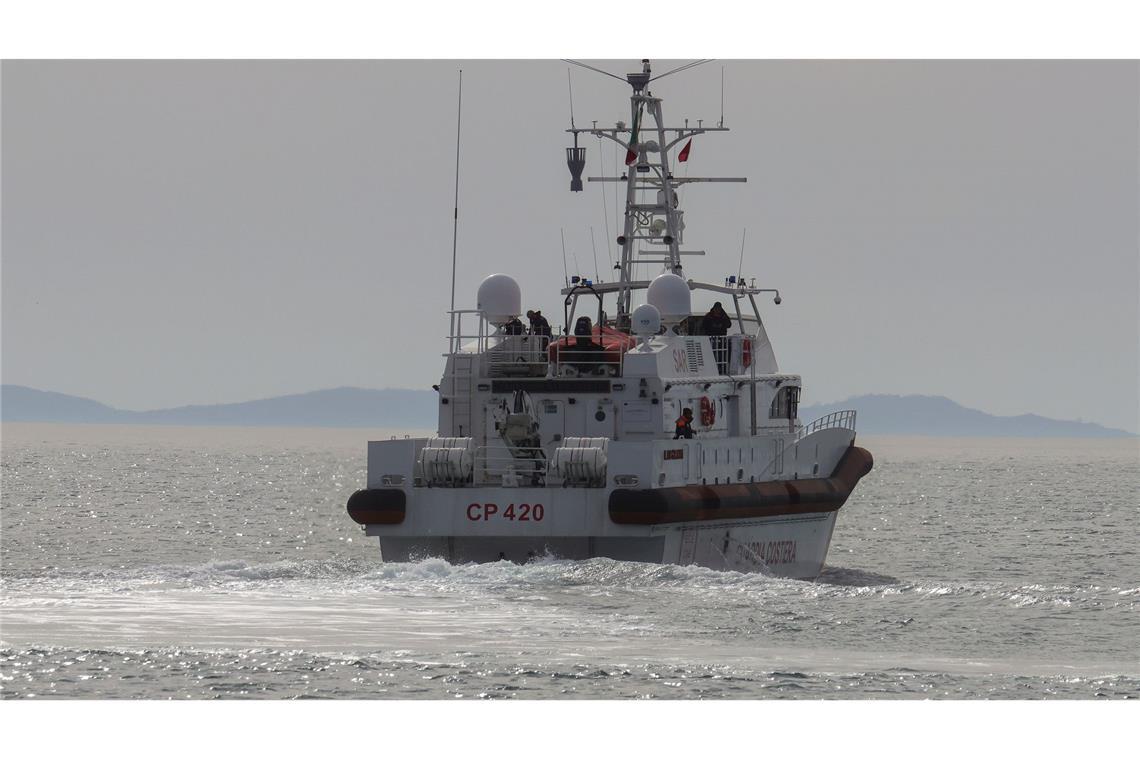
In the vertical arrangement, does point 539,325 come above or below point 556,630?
above

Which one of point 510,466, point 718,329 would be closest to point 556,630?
point 510,466

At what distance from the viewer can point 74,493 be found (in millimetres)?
63969

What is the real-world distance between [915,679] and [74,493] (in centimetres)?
4671

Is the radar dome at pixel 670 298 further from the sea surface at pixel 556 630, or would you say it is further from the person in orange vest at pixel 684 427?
the sea surface at pixel 556 630

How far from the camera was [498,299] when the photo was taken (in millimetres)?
33781

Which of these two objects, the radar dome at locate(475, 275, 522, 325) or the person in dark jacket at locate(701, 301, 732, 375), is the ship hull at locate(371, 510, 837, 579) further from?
the radar dome at locate(475, 275, 522, 325)

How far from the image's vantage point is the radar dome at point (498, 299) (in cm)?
3369

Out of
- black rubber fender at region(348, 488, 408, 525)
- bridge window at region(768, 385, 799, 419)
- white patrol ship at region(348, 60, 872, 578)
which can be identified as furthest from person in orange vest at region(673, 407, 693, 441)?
bridge window at region(768, 385, 799, 419)

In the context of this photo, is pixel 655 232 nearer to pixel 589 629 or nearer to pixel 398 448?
pixel 398 448

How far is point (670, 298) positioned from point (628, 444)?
515 cm

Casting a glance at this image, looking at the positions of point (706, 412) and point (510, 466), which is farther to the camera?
point (706, 412)

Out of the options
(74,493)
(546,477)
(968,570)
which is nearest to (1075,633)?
(546,477)

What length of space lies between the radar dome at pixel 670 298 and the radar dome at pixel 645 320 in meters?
1.82

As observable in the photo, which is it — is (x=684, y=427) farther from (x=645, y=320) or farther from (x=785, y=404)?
(x=785, y=404)
